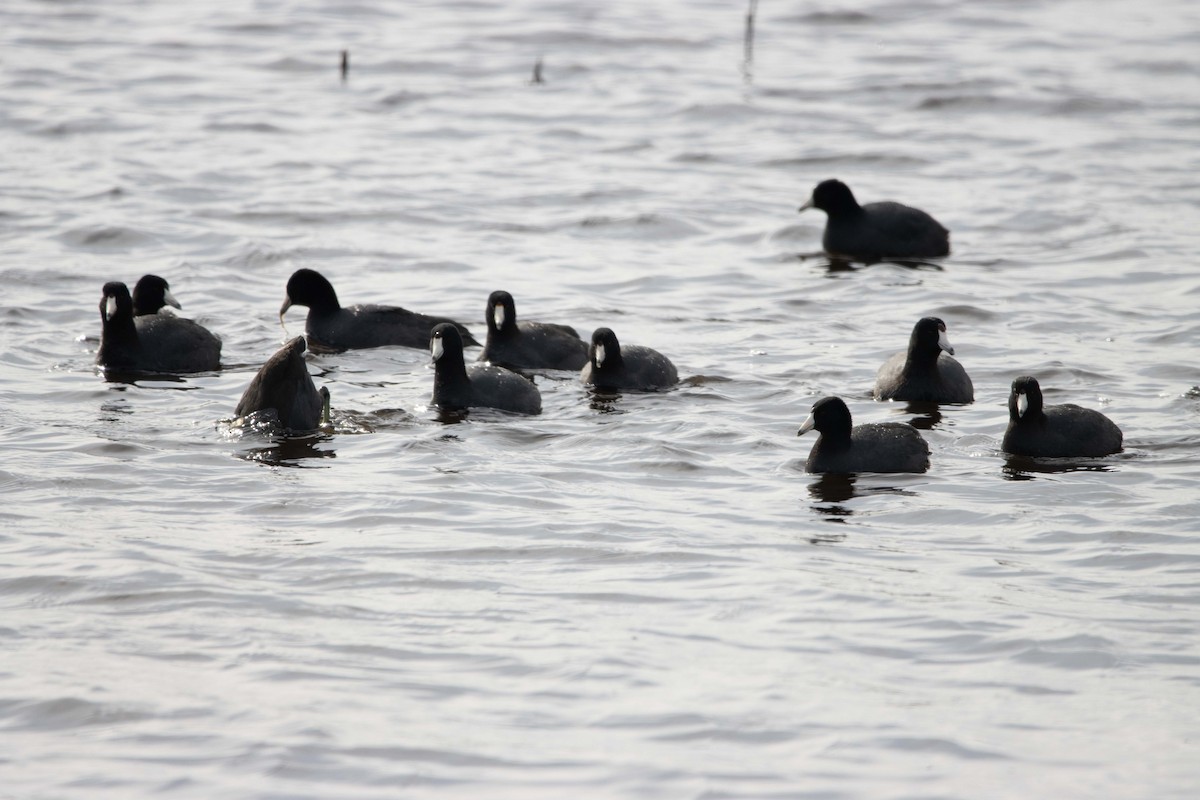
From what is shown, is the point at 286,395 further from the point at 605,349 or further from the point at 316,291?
the point at 316,291

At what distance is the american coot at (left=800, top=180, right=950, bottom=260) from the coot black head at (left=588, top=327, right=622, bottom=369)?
585 cm

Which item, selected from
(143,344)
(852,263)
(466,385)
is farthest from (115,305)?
(852,263)

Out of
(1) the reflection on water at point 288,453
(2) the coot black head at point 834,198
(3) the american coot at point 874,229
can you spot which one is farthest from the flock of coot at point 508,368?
(2) the coot black head at point 834,198

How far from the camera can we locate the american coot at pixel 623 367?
11.8 m

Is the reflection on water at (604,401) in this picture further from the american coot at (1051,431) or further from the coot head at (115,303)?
the coot head at (115,303)

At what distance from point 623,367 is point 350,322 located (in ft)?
8.92

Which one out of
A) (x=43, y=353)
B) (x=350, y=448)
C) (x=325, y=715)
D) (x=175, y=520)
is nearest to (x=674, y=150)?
(x=43, y=353)

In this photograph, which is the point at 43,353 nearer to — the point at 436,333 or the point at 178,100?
the point at 436,333

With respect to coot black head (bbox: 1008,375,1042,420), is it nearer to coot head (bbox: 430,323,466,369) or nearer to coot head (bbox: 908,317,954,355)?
coot head (bbox: 908,317,954,355)

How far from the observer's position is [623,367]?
1195 centimetres

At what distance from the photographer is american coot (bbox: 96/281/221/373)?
1249 centimetres

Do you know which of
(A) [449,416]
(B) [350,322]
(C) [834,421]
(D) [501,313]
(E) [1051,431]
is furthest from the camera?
(B) [350,322]

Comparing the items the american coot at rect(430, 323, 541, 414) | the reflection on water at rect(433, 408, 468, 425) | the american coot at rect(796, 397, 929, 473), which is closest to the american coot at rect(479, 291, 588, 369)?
the american coot at rect(430, 323, 541, 414)

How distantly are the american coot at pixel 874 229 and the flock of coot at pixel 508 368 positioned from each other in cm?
484
